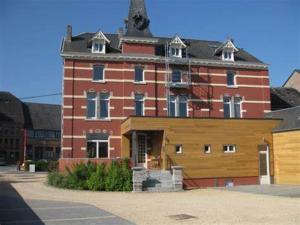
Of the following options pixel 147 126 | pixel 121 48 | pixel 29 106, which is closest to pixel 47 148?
pixel 29 106

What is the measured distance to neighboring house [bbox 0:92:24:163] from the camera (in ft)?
283

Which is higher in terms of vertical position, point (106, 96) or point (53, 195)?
point (106, 96)

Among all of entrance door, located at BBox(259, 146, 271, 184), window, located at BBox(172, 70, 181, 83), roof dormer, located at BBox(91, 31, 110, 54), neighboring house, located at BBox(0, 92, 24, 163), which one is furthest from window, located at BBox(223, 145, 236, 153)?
neighboring house, located at BBox(0, 92, 24, 163)

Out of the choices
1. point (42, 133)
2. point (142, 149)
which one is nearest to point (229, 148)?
point (142, 149)

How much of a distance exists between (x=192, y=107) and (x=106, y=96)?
273 inches

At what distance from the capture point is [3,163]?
81.2 metres

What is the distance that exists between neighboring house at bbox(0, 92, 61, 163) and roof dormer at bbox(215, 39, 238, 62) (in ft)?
191

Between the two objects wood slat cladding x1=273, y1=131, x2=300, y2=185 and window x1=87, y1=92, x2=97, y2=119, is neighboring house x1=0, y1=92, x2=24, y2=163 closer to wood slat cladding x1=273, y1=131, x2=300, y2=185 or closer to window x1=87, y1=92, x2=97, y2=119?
window x1=87, y1=92, x2=97, y2=119

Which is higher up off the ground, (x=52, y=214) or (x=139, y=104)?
(x=139, y=104)

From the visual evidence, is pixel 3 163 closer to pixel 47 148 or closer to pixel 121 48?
pixel 47 148

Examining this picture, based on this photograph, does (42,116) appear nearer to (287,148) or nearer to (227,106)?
(227,106)

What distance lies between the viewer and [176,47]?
35062 millimetres

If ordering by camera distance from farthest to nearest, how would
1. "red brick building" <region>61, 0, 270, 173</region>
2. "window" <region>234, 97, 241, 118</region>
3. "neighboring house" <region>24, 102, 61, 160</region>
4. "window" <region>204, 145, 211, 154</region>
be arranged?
1. "neighboring house" <region>24, 102, 61, 160</region>
2. "window" <region>234, 97, 241, 118</region>
3. "red brick building" <region>61, 0, 270, 173</region>
4. "window" <region>204, 145, 211, 154</region>

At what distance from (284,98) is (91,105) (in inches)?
749
